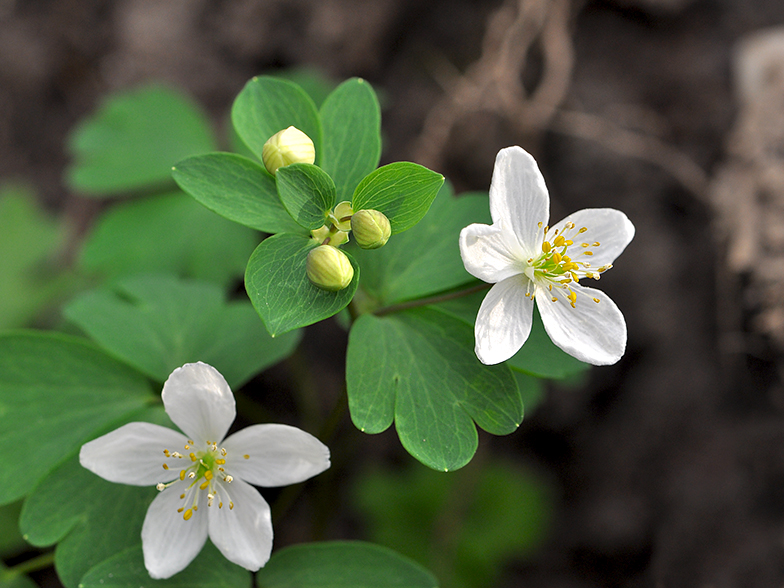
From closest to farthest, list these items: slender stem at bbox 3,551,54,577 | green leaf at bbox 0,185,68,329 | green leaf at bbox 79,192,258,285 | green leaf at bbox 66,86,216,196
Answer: slender stem at bbox 3,551,54,577
green leaf at bbox 79,192,258,285
green leaf at bbox 66,86,216,196
green leaf at bbox 0,185,68,329

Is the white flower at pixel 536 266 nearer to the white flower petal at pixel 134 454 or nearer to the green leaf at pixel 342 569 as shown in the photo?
the green leaf at pixel 342 569

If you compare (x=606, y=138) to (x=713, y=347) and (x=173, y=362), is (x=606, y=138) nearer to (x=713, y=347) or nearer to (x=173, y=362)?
(x=713, y=347)

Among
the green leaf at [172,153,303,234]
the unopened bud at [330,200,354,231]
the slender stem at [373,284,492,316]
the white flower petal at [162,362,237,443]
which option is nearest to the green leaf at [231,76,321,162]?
the green leaf at [172,153,303,234]

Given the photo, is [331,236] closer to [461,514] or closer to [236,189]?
[236,189]

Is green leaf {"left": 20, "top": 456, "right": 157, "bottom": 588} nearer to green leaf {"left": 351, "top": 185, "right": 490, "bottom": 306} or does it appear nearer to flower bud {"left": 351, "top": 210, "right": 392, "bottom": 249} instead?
green leaf {"left": 351, "top": 185, "right": 490, "bottom": 306}

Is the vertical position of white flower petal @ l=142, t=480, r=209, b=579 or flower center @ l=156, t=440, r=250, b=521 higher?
flower center @ l=156, t=440, r=250, b=521

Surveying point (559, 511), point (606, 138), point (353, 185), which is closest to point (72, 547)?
point (353, 185)

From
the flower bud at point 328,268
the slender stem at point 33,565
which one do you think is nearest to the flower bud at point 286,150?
the flower bud at point 328,268
